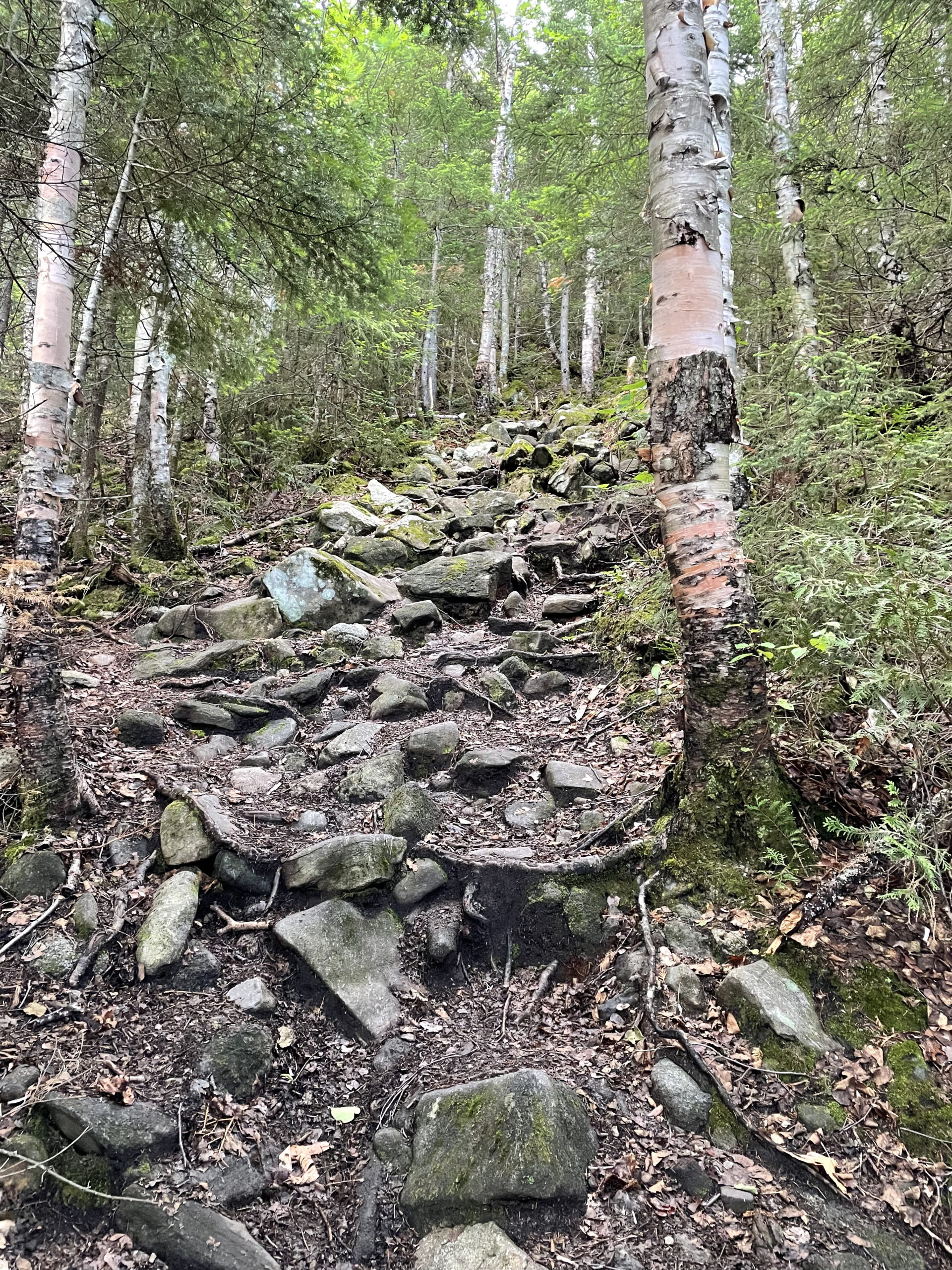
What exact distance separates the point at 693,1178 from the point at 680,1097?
0.98 feet

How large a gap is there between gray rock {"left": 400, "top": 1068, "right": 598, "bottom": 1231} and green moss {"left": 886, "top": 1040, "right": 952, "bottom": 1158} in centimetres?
125

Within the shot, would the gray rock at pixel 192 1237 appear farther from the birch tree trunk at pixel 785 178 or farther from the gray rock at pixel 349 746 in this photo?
the birch tree trunk at pixel 785 178

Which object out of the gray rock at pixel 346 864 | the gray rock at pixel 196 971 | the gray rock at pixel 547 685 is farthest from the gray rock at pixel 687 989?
the gray rock at pixel 547 685

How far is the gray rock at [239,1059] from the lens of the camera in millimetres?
3049

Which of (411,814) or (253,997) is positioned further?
(411,814)

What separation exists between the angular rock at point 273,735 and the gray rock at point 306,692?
449mm

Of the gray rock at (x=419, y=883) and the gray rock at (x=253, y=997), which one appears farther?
the gray rock at (x=419, y=883)

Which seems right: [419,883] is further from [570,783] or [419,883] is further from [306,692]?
[306,692]

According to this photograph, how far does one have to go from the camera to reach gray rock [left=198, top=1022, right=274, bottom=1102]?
10.0ft

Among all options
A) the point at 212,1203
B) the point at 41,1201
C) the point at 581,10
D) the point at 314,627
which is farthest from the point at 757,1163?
the point at 581,10

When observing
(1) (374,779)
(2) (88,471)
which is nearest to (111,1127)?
(1) (374,779)

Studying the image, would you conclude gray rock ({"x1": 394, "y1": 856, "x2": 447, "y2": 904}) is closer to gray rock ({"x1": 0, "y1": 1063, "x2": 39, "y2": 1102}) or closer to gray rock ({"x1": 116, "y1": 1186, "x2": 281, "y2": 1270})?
gray rock ({"x1": 116, "y1": 1186, "x2": 281, "y2": 1270})

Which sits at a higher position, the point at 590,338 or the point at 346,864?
the point at 590,338

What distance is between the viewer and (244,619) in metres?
8.59
